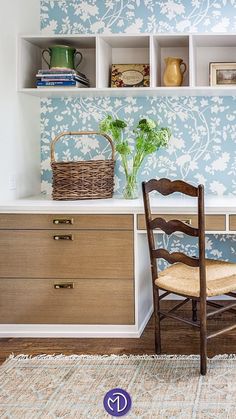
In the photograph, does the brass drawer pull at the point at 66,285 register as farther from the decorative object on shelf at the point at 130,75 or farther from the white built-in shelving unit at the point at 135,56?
the decorative object on shelf at the point at 130,75

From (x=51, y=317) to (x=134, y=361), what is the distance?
62cm

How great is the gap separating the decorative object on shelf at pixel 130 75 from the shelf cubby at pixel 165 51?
0.30 feet

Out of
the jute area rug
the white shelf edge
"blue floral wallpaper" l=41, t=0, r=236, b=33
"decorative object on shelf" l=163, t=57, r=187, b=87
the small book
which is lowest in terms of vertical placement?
the jute area rug

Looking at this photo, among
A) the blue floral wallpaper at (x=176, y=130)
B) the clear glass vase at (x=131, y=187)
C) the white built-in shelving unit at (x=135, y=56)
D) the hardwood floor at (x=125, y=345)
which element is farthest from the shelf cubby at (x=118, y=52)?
the hardwood floor at (x=125, y=345)

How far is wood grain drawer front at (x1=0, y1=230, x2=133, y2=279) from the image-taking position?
9.55 feet

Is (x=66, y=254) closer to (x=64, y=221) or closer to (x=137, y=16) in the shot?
Result: (x=64, y=221)

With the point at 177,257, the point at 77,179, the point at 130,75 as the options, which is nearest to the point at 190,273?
the point at 177,257

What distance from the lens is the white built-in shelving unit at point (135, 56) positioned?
3.23 meters

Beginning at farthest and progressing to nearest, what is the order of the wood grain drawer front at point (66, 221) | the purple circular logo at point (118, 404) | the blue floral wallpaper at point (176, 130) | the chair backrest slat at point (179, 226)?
the blue floral wallpaper at point (176, 130)
the wood grain drawer front at point (66, 221)
the chair backrest slat at point (179, 226)
the purple circular logo at point (118, 404)

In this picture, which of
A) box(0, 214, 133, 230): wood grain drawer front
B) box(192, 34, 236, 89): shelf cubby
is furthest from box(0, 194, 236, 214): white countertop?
box(192, 34, 236, 89): shelf cubby

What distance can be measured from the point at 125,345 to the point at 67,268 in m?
0.55

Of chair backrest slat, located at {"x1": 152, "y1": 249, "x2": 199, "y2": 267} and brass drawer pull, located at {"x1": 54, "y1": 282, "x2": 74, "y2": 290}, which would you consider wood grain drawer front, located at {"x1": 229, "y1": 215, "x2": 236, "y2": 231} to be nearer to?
chair backrest slat, located at {"x1": 152, "y1": 249, "x2": 199, "y2": 267}

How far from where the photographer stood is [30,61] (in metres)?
3.43

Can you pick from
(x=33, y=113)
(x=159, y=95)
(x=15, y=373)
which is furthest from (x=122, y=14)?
(x=15, y=373)
